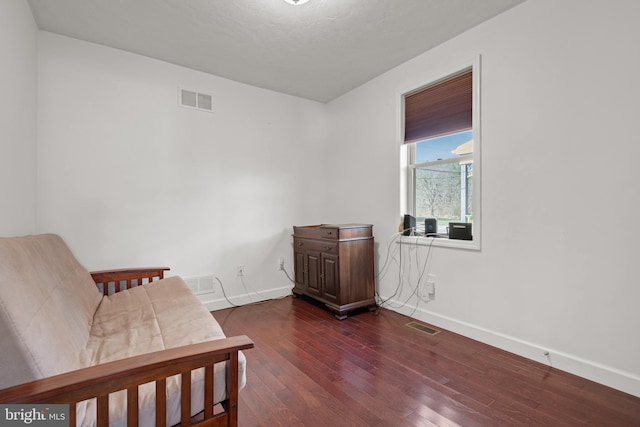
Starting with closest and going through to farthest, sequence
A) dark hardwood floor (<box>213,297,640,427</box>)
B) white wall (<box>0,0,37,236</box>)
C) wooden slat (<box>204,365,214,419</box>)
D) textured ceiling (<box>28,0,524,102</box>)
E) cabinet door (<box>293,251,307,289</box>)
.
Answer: wooden slat (<box>204,365,214,419</box>) < dark hardwood floor (<box>213,297,640,427</box>) < white wall (<box>0,0,37,236</box>) < textured ceiling (<box>28,0,524,102</box>) < cabinet door (<box>293,251,307,289</box>)

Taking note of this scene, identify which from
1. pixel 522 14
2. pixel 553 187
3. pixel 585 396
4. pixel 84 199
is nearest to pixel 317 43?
pixel 522 14

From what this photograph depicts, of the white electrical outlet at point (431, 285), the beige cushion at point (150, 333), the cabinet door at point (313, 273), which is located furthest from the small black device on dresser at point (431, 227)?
the beige cushion at point (150, 333)

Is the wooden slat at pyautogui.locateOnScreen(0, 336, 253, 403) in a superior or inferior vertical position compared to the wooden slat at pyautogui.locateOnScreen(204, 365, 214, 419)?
superior

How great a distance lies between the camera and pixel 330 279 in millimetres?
3041

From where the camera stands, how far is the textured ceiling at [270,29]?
2131mm

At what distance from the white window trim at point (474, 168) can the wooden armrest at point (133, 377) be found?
2037mm

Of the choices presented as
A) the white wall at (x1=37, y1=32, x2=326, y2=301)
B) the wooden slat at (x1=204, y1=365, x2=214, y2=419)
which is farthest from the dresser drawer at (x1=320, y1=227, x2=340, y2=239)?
the wooden slat at (x1=204, y1=365, x2=214, y2=419)

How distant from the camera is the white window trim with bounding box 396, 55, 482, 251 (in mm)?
2383

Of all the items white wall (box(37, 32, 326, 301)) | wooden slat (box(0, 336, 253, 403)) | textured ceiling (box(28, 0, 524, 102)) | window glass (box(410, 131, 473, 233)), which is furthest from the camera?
window glass (box(410, 131, 473, 233))

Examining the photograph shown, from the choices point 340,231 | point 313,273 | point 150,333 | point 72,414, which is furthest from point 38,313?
point 313,273

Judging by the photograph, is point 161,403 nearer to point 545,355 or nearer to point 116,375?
point 116,375

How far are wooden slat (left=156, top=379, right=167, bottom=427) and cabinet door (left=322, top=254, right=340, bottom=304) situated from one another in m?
2.04

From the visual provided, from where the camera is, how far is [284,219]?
373cm

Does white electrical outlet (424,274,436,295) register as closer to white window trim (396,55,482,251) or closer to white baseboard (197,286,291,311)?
white window trim (396,55,482,251)
